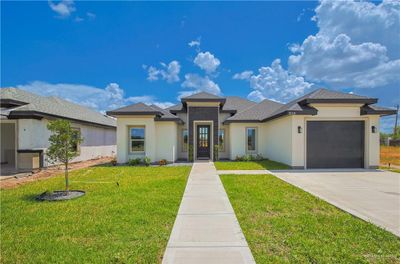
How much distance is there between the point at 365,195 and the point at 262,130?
10.0 m

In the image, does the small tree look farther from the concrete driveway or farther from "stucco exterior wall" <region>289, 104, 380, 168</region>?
"stucco exterior wall" <region>289, 104, 380, 168</region>

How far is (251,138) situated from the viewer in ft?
53.5

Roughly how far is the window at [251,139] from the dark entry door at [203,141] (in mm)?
3200

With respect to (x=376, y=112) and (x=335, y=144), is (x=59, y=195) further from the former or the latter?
(x=376, y=112)

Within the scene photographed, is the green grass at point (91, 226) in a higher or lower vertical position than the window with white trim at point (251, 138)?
lower

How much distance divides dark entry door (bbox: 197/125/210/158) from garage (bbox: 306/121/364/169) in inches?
290

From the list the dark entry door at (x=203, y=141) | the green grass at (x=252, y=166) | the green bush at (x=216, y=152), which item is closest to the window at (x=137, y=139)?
the dark entry door at (x=203, y=141)

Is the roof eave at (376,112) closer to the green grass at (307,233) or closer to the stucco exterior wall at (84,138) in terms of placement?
the green grass at (307,233)

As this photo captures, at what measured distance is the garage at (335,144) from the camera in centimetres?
1197

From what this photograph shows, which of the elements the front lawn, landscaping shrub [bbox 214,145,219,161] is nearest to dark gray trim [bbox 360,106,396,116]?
the front lawn

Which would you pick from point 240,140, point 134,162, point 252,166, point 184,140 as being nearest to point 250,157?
point 240,140

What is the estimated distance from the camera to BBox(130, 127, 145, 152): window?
1452 cm

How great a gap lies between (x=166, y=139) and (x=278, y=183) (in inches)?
349

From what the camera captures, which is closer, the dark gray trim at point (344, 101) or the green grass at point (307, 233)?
the green grass at point (307, 233)
